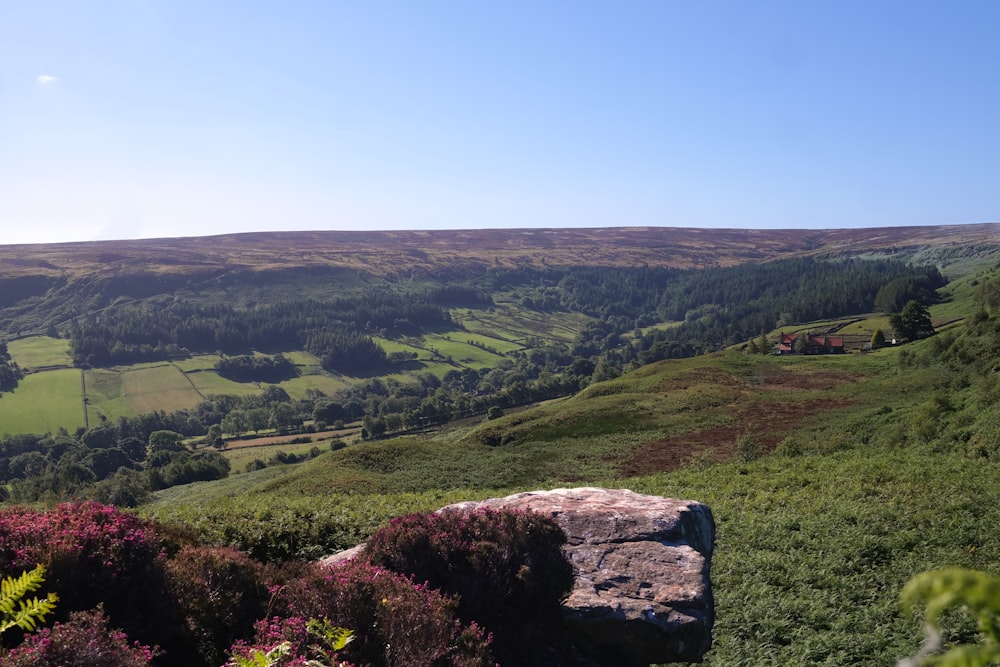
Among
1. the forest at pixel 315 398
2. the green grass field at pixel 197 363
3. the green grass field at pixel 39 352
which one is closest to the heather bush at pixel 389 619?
the forest at pixel 315 398

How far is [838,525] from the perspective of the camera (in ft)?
53.2

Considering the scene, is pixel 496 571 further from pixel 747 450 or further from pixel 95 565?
pixel 747 450

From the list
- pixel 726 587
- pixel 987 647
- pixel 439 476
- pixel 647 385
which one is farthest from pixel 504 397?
pixel 987 647

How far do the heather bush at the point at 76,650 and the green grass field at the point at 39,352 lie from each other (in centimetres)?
19860

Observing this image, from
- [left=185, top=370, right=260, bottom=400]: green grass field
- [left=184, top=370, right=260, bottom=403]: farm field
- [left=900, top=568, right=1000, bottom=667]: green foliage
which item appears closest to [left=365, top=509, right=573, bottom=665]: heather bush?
[left=900, top=568, right=1000, bottom=667]: green foliage

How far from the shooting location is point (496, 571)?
8758mm

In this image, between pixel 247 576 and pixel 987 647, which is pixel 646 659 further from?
pixel 987 647

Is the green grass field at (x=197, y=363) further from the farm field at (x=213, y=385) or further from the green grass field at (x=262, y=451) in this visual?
the green grass field at (x=262, y=451)

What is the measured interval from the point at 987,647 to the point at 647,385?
7457 cm

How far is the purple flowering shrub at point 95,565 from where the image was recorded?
22.2 feet

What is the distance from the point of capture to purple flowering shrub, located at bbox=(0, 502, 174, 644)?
6.77 m

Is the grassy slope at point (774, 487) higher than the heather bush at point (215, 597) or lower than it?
lower

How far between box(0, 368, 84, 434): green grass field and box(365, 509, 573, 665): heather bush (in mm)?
145233

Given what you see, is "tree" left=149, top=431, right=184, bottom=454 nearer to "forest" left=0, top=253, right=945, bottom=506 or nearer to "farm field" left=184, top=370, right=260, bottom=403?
"forest" left=0, top=253, right=945, bottom=506
